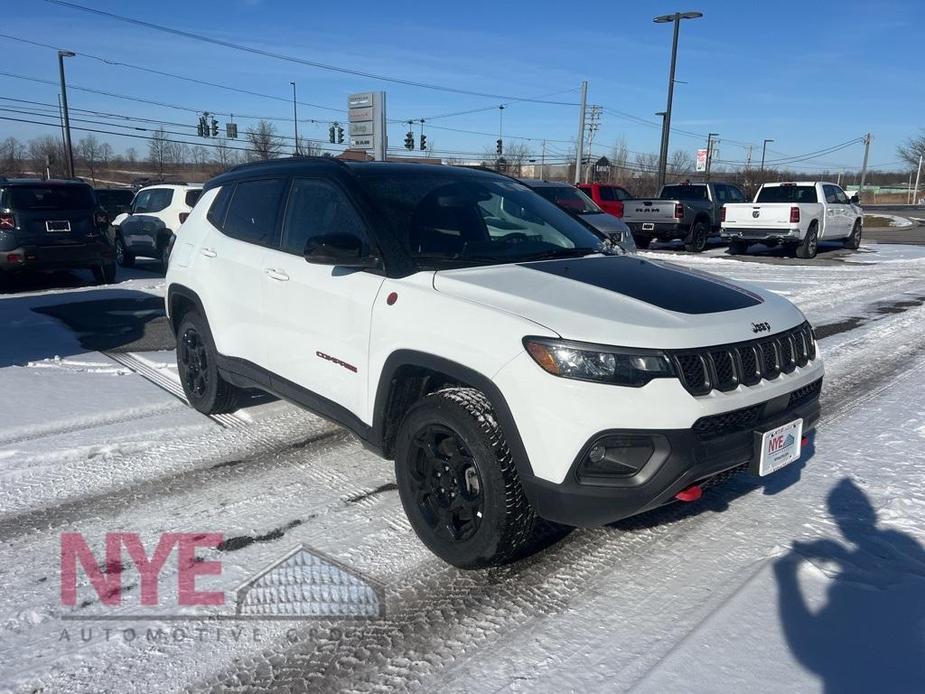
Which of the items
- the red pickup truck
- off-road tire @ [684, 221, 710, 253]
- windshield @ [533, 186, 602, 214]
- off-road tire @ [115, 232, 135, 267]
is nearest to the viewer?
windshield @ [533, 186, 602, 214]

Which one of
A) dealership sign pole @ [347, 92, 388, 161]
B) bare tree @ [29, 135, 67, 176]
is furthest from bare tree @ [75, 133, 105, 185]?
dealership sign pole @ [347, 92, 388, 161]

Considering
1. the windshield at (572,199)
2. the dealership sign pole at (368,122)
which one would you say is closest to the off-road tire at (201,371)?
the windshield at (572,199)

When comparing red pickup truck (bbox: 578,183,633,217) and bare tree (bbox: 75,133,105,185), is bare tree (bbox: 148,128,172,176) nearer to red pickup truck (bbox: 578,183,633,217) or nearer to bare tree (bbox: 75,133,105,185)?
bare tree (bbox: 75,133,105,185)

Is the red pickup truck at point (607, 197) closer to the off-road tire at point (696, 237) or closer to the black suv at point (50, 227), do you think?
the off-road tire at point (696, 237)

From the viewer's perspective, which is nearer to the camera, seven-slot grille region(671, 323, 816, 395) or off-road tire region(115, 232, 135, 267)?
seven-slot grille region(671, 323, 816, 395)

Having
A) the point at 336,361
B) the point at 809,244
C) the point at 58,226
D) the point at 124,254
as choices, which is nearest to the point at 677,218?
the point at 809,244

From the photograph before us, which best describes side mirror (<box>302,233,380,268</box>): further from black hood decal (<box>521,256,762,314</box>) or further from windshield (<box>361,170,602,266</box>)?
black hood decal (<box>521,256,762,314</box>)

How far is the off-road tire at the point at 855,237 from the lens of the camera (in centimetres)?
2014

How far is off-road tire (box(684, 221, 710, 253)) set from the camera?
20078 millimetres

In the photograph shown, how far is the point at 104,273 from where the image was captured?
12172 mm

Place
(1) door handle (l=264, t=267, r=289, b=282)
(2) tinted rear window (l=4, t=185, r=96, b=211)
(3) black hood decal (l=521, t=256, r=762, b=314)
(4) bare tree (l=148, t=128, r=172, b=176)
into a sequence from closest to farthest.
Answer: (3) black hood decal (l=521, t=256, r=762, b=314) < (1) door handle (l=264, t=267, r=289, b=282) < (2) tinted rear window (l=4, t=185, r=96, b=211) < (4) bare tree (l=148, t=128, r=172, b=176)

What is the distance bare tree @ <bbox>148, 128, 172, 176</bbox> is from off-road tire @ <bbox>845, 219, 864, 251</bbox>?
49819 millimetres

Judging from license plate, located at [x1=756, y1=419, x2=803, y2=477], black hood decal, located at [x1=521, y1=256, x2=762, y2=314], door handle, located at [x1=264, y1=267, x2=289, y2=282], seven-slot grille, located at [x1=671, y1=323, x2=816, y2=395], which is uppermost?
black hood decal, located at [x1=521, y1=256, x2=762, y2=314]

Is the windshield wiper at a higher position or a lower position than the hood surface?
higher
